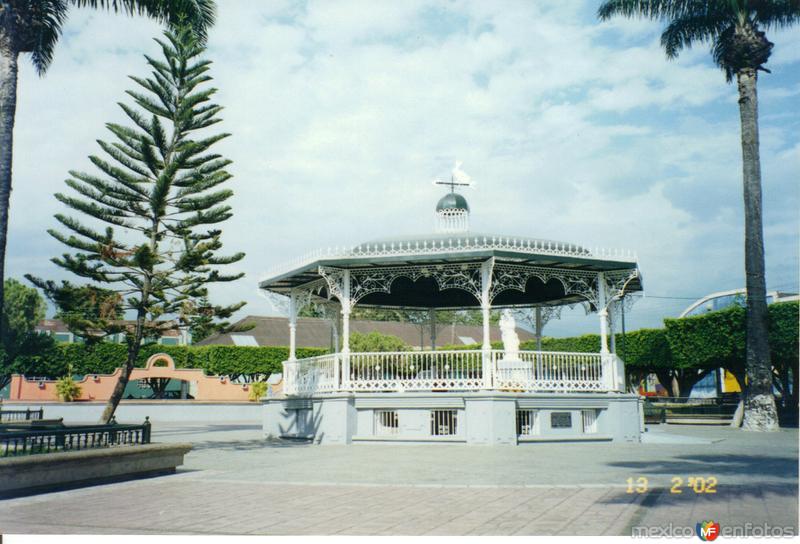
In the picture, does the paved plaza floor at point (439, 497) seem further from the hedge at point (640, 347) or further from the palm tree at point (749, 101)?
the hedge at point (640, 347)

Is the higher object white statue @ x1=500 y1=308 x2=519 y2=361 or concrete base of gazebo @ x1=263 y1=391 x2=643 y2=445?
white statue @ x1=500 y1=308 x2=519 y2=361

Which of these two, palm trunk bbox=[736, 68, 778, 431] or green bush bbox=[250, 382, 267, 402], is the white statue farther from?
green bush bbox=[250, 382, 267, 402]

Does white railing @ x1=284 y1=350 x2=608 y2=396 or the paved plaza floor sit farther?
white railing @ x1=284 y1=350 x2=608 y2=396

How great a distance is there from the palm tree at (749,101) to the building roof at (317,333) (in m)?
22.4

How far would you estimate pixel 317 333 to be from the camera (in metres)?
41.3

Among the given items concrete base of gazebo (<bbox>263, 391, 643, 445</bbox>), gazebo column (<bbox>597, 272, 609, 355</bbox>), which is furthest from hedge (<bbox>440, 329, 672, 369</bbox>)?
concrete base of gazebo (<bbox>263, 391, 643, 445</bbox>)

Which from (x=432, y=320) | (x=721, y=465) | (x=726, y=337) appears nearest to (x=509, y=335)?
(x=432, y=320)

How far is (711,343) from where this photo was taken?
1928 centimetres

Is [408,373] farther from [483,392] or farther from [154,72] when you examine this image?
[154,72]

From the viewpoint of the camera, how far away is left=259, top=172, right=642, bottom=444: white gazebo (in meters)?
12.3

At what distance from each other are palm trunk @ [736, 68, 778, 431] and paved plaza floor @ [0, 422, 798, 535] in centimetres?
471

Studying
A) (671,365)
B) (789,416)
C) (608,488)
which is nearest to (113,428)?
(608,488)

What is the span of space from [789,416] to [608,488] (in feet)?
42.1

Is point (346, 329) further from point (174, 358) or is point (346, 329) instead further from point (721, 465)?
point (174, 358)
